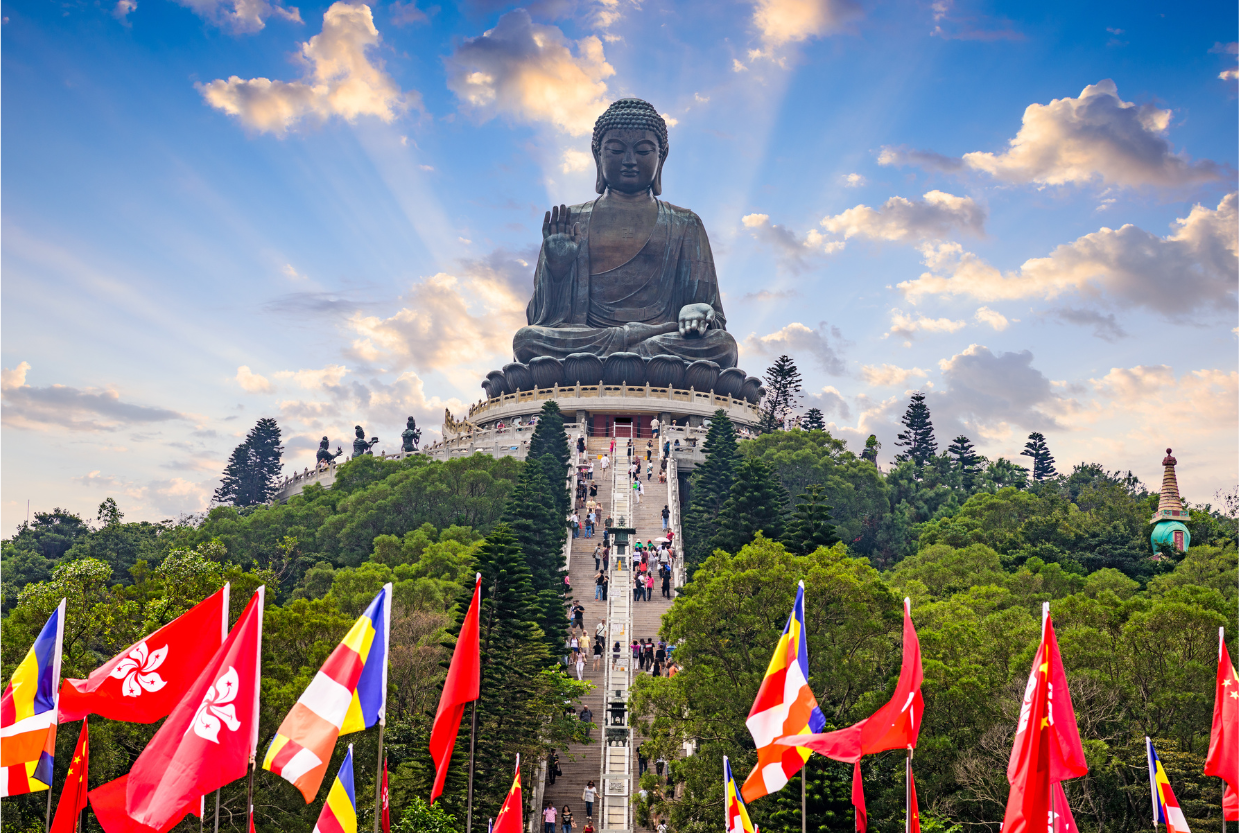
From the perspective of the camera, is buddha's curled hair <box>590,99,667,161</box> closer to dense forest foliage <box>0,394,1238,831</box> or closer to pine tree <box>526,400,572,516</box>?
pine tree <box>526,400,572,516</box>

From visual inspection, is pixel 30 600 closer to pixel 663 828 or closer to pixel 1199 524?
pixel 663 828

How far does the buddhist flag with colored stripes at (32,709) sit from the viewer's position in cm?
1264

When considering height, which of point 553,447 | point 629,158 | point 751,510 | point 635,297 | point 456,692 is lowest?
point 456,692

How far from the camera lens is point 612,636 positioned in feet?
85.8

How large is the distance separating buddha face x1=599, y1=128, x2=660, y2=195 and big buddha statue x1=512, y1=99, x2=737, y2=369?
4cm

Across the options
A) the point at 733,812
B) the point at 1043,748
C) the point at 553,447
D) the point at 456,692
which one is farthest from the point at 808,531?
the point at 1043,748

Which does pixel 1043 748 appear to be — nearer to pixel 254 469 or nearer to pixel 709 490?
pixel 709 490

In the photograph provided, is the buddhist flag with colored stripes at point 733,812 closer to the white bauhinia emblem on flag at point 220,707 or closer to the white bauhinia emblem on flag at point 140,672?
the white bauhinia emblem on flag at point 220,707

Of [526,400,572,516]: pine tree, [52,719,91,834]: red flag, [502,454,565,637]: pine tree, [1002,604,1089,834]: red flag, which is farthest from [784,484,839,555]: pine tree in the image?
[52,719,91,834]: red flag

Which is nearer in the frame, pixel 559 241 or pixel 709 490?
pixel 709 490

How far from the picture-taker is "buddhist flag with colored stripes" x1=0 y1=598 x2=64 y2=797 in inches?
498

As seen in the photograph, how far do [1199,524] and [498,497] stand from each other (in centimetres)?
1965

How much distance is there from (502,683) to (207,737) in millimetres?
9799

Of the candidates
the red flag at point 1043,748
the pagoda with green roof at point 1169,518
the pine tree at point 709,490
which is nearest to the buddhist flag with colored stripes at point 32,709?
the red flag at point 1043,748
